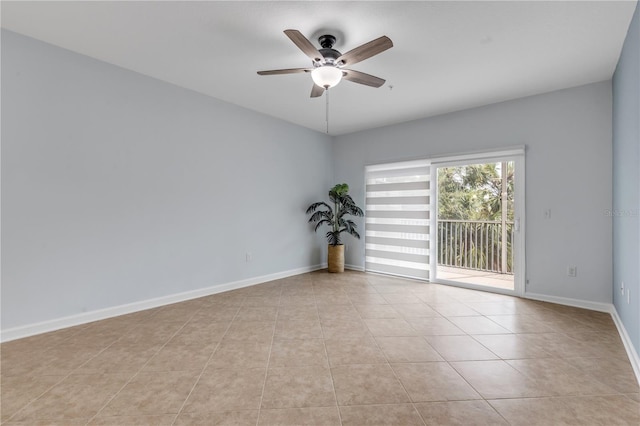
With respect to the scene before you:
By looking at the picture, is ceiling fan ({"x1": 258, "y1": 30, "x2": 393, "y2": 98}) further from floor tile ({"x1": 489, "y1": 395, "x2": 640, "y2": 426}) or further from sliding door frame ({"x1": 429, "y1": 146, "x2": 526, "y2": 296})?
floor tile ({"x1": 489, "y1": 395, "x2": 640, "y2": 426})

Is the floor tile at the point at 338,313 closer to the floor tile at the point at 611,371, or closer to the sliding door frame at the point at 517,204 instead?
the floor tile at the point at 611,371

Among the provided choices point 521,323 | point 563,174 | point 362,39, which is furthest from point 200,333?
point 563,174

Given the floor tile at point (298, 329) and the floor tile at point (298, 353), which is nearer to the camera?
the floor tile at point (298, 353)

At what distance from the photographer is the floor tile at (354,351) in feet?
7.35

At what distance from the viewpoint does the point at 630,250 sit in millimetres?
2396

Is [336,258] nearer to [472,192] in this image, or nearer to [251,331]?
[472,192]

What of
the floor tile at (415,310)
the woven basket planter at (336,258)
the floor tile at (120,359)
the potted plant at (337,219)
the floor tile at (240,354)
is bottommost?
the floor tile at (240,354)

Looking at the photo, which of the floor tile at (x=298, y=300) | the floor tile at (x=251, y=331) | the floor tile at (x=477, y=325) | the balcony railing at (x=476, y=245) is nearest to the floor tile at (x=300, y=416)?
the floor tile at (x=251, y=331)

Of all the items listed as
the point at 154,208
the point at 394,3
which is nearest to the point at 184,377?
the point at 154,208

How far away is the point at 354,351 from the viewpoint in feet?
7.83

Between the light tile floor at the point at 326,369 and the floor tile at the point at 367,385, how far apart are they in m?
0.01

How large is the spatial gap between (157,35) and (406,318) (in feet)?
12.1

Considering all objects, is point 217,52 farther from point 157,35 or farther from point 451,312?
point 451,312

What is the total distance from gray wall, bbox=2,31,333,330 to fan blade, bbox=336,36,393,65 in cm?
238
